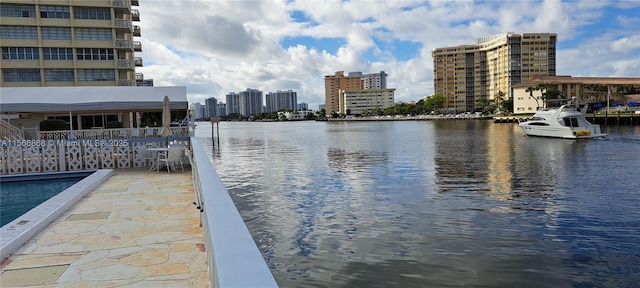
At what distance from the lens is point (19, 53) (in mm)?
48188

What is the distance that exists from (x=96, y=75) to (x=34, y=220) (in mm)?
49688

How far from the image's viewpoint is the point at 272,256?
9469 mm

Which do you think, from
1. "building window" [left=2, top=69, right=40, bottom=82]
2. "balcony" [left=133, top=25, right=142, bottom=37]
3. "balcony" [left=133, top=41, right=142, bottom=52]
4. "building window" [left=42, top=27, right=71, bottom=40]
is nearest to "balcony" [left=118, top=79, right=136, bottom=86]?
"building window" [left=42, top=27, right=71, bottom=40]

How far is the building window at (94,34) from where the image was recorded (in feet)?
164

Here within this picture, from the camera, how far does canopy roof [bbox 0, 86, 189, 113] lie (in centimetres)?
1602

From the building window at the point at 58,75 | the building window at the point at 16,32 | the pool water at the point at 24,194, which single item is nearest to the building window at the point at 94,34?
the building window at the point at 58,75

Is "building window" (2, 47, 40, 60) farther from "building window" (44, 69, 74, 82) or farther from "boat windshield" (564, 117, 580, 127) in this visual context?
"boat windshield" (564, 117, 580, 127)

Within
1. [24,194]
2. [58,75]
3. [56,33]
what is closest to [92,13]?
[56,33]

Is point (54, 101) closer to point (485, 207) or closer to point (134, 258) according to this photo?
point (134, 258)

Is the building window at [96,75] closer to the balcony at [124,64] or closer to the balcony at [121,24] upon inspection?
the balcony at [124,64]

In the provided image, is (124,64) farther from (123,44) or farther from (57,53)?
(57,53)

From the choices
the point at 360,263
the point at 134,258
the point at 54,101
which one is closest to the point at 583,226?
the point at 360,263

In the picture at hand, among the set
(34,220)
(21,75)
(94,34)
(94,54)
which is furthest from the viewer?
(94,54)

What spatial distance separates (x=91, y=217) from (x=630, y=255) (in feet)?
35.4
